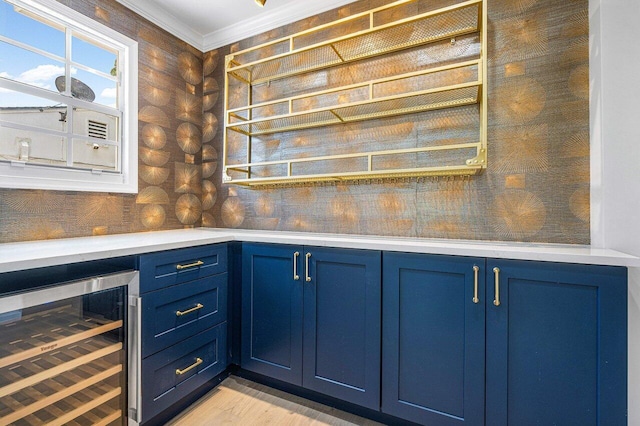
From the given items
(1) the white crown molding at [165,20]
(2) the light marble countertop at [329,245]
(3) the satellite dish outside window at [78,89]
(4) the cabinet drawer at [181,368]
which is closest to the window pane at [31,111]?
(3) the satellite dish outside window at [78,89]

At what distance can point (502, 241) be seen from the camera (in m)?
1.72

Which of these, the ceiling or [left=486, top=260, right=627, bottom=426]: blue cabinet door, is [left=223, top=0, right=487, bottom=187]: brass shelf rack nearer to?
the ceiling

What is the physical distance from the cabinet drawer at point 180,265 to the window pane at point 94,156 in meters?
0.96

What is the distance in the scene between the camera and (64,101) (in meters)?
1.90

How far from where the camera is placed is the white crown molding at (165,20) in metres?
2.24

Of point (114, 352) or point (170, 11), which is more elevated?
point (170, 11)

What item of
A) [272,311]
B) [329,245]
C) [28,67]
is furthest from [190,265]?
[28,67]

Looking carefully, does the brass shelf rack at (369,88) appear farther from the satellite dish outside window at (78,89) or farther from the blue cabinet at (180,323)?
the satellite dish outside window at (78,89)

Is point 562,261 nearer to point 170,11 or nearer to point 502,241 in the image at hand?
point 502,241

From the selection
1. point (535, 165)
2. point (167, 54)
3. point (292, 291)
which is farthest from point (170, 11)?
Answer: point (535, 165)

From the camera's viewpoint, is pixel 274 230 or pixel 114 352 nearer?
pixel 114 352

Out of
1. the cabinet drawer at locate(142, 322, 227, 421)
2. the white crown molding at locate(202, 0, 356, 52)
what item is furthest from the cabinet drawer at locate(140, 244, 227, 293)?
the white crown molding at locate(202, 0, 356, 52)

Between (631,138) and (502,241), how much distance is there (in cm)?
72

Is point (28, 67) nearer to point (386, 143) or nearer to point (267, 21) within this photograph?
point (267, 21)
